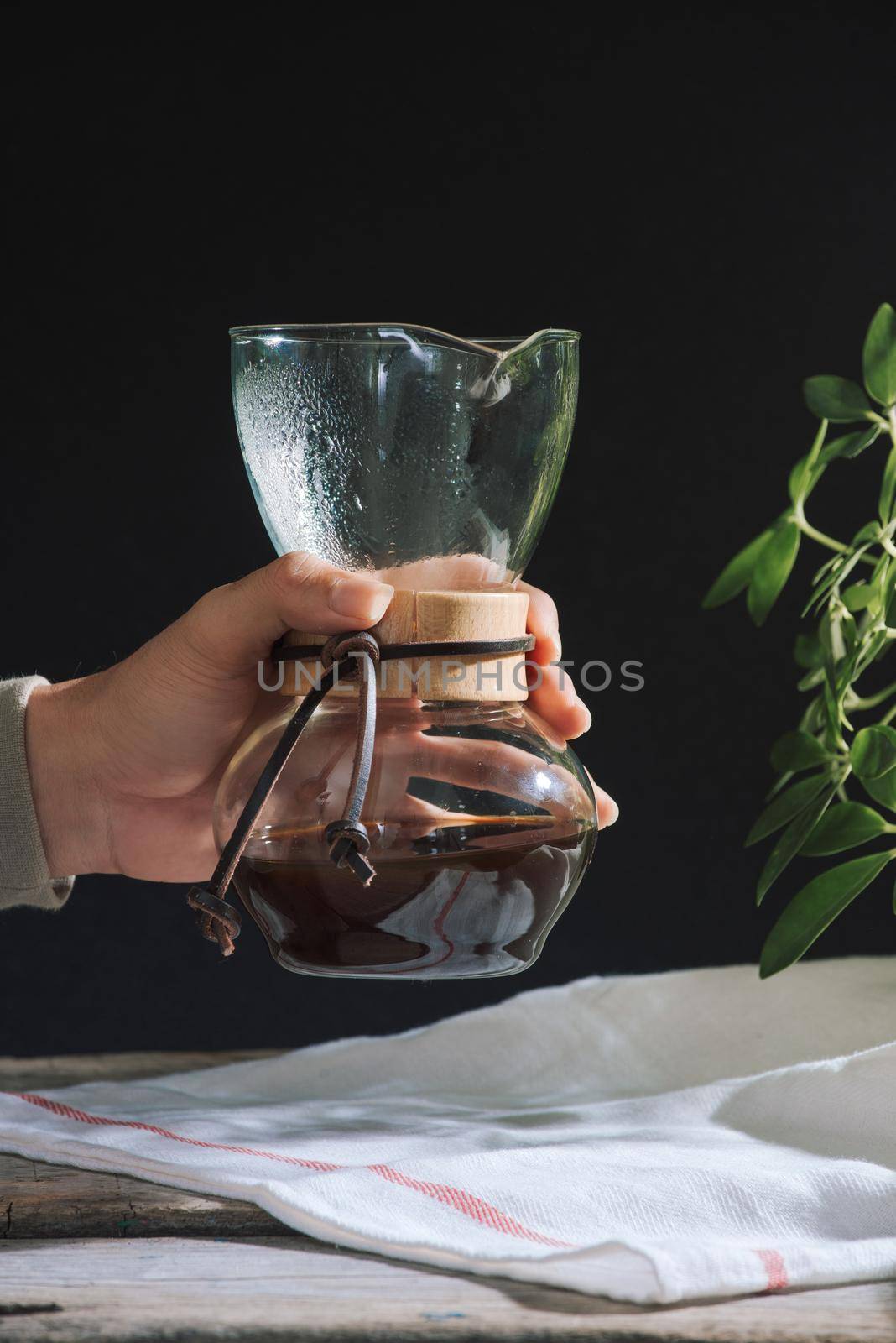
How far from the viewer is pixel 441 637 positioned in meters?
0.55

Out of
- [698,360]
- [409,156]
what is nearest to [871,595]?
[698,360]

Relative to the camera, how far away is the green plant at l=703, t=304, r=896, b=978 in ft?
2.30

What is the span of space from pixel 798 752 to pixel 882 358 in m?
0.23

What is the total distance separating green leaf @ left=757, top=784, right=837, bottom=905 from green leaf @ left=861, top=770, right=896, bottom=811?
1.3 inches

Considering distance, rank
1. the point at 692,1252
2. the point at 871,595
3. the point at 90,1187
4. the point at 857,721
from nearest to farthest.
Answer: the point at 692,1252, the point at 90,1187, the point at 871,595, the point at 857,721

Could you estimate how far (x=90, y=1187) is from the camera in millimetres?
582

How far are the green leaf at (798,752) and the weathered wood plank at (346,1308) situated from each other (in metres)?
0.32

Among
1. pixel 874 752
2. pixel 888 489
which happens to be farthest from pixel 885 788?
pixel 888 489

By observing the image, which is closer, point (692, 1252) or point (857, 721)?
point (692, 1252)

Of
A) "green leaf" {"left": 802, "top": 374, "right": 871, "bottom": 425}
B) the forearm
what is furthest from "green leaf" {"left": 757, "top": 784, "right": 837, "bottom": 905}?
the forearm

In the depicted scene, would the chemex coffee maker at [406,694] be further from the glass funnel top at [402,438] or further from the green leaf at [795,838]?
the green leaf at [795,838]

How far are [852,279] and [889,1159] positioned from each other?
0.79 meters

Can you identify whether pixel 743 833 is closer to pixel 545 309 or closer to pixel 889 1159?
pixel 545 309

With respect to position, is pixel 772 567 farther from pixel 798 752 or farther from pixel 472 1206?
pixel 472 1206
